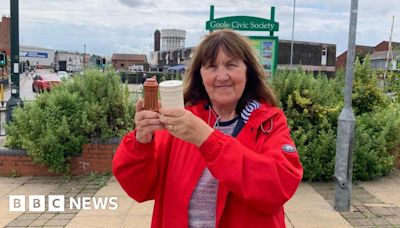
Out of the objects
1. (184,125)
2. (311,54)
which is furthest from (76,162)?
(311,54)

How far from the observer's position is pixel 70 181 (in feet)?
21.6

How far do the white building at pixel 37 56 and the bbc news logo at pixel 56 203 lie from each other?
80.0 metres

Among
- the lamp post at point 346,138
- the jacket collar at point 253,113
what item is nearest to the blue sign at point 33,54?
the lamp post at point 346,138

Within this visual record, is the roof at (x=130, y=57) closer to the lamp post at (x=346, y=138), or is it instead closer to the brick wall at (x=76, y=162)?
the brick wall at (x=76, y=162)

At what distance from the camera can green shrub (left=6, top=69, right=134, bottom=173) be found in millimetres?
6523

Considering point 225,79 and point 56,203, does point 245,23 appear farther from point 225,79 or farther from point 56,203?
point 225,79

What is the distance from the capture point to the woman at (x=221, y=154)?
1612mm

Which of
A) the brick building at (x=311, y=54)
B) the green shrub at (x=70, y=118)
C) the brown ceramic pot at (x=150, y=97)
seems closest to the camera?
the brown ceramic pot at (x=150, y=97)

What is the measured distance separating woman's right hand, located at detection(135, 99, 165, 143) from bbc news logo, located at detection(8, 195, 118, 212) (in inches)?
151

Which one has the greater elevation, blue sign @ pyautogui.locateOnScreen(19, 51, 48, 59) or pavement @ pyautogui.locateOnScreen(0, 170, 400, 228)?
blue sign @ pyautogui.locateOnScreen(19, 51, 48, 59)

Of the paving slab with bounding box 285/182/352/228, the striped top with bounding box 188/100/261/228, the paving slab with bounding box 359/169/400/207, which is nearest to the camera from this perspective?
the striped top with bounding box 188/100/261/228

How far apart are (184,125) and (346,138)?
4019 millimetres

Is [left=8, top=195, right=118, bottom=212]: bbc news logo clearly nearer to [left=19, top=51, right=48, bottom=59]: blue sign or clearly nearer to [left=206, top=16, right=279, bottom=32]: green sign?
[left=206, top=16, right=279, bottom=32]: green sign

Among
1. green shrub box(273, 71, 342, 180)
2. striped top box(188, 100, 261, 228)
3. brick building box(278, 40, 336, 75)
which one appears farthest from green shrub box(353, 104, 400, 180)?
brick building box(278, 40, 336, 75)
